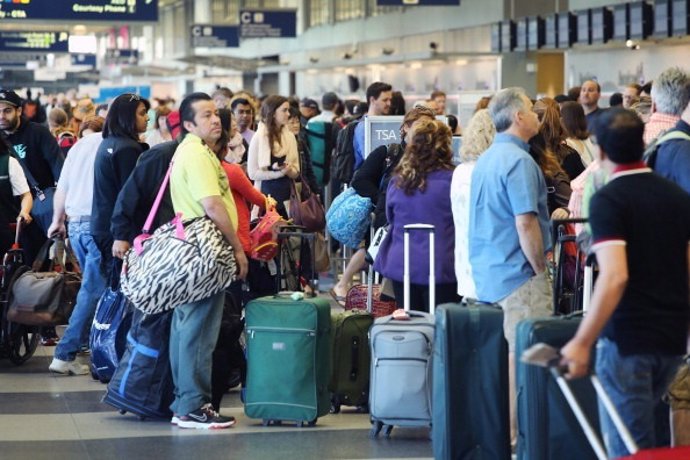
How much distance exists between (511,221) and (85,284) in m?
4.01

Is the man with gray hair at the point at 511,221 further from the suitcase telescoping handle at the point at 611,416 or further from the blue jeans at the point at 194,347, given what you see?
the suitcase telescoping handle at the point at 611,416

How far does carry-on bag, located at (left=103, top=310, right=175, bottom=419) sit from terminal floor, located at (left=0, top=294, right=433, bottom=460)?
0.37ft

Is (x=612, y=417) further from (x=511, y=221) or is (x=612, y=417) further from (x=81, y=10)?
(x=81, y=10)

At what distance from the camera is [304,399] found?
8484 millimetres

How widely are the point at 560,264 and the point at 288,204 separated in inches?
231

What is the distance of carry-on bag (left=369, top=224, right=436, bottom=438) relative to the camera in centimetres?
790

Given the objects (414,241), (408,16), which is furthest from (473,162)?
(408,16)

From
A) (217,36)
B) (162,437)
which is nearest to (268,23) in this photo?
(217,36)

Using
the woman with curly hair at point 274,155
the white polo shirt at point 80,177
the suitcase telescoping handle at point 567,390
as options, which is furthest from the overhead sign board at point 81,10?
the suitcase telescoping handle at point 567,390

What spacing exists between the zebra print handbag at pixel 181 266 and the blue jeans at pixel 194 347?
127 mm

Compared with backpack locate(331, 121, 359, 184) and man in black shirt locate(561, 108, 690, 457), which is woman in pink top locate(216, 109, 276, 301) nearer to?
man in black shirt locate(561, 108, 690, 457)

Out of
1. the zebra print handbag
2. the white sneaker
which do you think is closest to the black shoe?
the zebra print handbag

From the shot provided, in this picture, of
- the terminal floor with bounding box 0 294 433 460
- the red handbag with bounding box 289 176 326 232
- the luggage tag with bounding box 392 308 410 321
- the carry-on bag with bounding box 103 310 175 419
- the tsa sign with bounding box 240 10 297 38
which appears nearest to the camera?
the terminal floor with bounding box 0 294 433 460

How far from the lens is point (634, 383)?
5074 millimetres
